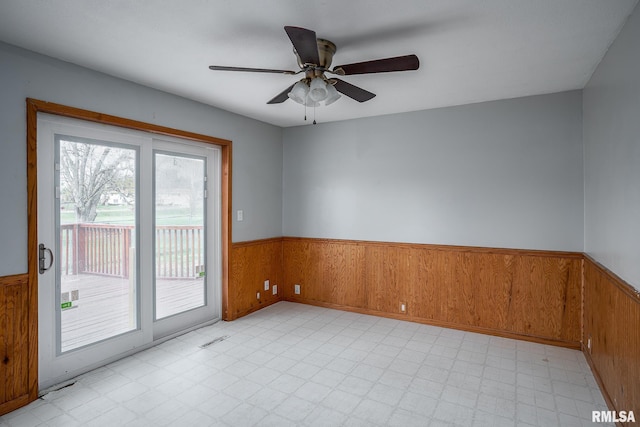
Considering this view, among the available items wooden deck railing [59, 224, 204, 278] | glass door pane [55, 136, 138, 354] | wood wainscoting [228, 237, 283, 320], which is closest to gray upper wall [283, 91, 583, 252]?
wood wainscoting [228, 237, 283, 320]

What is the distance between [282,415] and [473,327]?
2.52 metres

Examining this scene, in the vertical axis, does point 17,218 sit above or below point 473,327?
above

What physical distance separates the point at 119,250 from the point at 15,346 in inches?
39.7

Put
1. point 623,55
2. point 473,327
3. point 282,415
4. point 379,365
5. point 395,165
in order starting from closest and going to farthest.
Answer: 1. point 623,55
2. point 282,415
3. point 379,365
4. point 473,327
5. point 395,165

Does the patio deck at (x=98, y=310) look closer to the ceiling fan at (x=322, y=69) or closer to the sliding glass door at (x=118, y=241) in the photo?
the sliding glass door at (x=118, y=241)

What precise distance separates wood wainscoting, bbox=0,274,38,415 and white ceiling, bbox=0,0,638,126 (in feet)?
5.69

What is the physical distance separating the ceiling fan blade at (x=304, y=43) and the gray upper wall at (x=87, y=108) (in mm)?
1910

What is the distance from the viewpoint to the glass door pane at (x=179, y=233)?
11.6ft

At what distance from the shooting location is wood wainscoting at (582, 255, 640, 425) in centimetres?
188

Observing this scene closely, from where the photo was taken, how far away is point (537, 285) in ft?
11.5

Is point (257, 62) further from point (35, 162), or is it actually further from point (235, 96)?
point (35, 162)

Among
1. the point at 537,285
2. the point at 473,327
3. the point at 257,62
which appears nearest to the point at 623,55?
the point at 537,285

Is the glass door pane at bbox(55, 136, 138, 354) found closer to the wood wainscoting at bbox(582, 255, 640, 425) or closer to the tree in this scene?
the tree

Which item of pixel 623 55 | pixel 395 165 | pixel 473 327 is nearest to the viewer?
pixel 623 55
